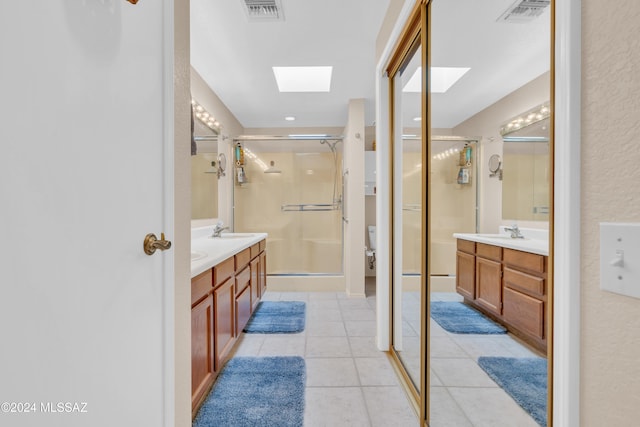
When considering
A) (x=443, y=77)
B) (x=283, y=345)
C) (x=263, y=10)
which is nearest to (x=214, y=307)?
(x=283, y=345)

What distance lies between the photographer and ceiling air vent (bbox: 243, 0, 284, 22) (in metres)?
1.88

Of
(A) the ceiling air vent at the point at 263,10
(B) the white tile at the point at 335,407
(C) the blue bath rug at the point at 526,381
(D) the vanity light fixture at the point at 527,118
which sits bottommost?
(B) the white tile at the point at 335,407

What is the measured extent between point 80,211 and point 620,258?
978mm

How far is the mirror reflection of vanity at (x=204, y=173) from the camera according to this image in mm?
2783

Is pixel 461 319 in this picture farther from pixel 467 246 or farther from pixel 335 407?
pixel 335 407

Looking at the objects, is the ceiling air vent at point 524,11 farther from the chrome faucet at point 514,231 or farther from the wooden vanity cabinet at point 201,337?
the wooden vanity cabinet at point 201,337

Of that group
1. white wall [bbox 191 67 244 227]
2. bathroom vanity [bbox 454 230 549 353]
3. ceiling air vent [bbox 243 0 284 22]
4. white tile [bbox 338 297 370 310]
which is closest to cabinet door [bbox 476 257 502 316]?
bathroom vanity [bbox 454 230 549 353]

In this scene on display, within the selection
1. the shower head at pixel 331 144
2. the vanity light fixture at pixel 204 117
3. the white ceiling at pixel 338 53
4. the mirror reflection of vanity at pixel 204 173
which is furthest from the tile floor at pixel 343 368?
the shower head at pixel 331 144

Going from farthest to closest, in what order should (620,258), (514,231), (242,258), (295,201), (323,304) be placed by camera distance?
(295,201)
(323,304)
(242,258)
(514,231)
(620,258)

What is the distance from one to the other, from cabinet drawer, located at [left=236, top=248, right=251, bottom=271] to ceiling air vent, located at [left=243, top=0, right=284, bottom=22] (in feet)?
5.83

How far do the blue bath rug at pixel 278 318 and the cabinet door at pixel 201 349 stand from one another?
3.07 ft

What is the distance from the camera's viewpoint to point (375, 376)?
6.16ft

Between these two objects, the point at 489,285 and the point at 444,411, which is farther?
the point at 444,411

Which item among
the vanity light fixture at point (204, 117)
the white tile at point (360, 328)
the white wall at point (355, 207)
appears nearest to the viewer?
the white tile at point (360, 328)
